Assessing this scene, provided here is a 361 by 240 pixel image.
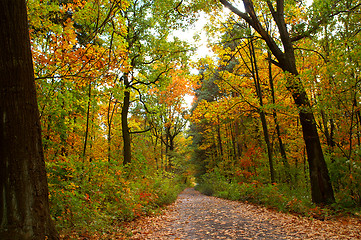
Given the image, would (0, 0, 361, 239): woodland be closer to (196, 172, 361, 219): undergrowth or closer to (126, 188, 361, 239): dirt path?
(196, 172, 361, 219): undergrowth

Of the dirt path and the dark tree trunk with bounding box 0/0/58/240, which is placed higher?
the dark tree trunk with bounding box 0/0/58/240

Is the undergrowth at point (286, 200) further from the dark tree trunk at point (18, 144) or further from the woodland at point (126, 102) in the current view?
the dark tree trunk at point (18, 144)

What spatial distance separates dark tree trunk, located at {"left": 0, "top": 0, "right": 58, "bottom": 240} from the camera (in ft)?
8.83

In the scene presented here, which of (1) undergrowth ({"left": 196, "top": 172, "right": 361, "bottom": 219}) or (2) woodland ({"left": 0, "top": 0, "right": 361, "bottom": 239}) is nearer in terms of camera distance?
(2) woodland ({"left": 0, "top": 0, "right": 361, "bottom": 239})

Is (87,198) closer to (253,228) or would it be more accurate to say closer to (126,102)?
(253,228)

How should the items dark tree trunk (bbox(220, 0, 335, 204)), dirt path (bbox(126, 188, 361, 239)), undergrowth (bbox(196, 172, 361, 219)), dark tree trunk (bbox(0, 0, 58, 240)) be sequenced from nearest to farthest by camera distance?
dark tree trunk (bbox(0, 0, 58, 240)), dirt path (bbox(126, 188, 361, 239)), undergrowth (bbox(196, 172, 361, 219)), dark tree trunk (bbox(220, 0, 335, 204))

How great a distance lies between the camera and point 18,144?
2771mm

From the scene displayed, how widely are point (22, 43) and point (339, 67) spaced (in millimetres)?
6631

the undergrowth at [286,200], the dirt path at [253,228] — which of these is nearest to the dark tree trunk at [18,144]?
the dirt path at [253,228]

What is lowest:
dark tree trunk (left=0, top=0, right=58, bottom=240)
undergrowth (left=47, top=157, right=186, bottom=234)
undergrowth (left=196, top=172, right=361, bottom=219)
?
undergrowth (left=196, top=172, right=361, bottom=219)

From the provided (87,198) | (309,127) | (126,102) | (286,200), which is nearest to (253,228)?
(286,200)

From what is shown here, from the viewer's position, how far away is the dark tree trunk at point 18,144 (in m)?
2.69

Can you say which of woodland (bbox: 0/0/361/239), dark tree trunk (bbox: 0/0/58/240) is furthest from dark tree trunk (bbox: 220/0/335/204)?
dark tree trunk (bbox: 0/0/58/240)

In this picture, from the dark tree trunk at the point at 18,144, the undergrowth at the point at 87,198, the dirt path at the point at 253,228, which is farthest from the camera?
the dirt path at the point at 253,228
